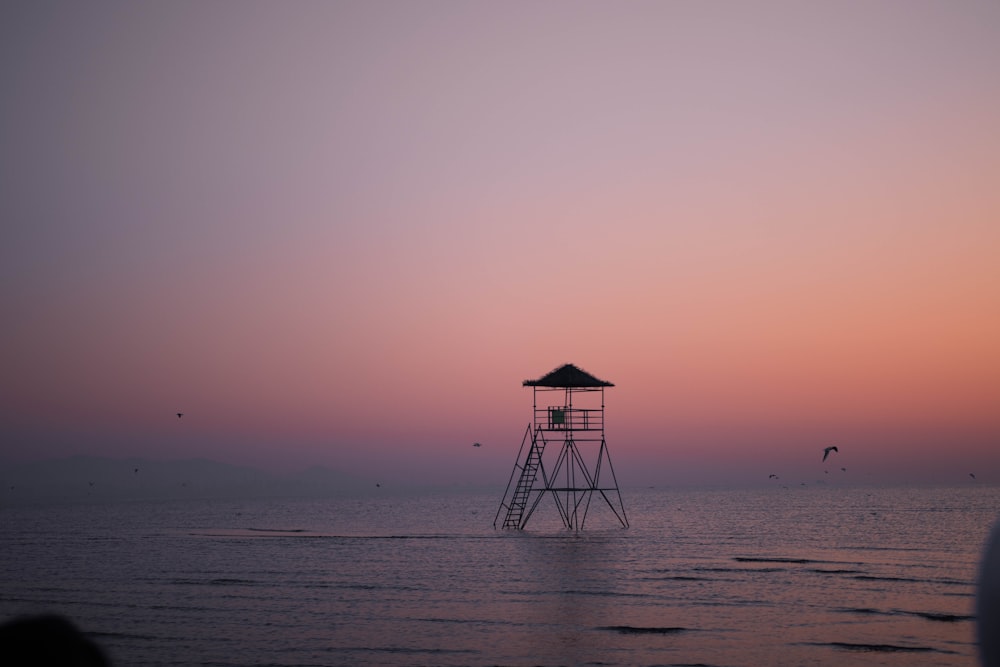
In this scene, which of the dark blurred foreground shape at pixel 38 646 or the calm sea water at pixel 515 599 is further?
the calm sea water at pixel 515 599

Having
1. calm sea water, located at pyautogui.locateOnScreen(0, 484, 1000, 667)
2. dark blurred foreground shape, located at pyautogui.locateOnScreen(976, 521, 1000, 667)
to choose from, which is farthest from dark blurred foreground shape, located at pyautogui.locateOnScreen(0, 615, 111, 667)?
calm sea water, located at pyautogui.locateOnScreen(0, 484, 1000, 667)

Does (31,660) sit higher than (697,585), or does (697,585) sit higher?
(31,660)

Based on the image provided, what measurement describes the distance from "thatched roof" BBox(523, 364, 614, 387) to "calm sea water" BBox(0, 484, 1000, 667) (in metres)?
8.25

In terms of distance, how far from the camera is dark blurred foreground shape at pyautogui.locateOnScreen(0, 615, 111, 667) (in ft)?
6.30

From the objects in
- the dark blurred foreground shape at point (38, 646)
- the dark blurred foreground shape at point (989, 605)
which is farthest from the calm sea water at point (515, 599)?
the dark blurred foreground shape at point (38, 646)

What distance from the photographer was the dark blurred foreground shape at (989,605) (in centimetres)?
418

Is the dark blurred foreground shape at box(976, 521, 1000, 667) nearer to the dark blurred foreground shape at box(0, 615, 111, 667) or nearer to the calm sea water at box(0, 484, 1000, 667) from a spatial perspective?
the dark blurred foreground shape at box(0, 615, 111, 667)

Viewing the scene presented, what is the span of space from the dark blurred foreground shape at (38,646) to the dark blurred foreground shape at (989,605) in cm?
395

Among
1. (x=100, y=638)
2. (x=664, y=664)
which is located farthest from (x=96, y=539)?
(x=664, y=664)

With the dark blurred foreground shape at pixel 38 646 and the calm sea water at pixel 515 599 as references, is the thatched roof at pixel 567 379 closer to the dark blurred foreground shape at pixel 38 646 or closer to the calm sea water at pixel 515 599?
the calm sea water at pixel 515 599

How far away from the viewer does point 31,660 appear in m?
1.92

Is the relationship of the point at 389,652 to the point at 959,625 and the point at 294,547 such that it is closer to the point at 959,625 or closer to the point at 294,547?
the point at 959,625

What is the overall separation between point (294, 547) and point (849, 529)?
1415 inches

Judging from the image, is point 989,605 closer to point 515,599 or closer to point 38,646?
point 38,646
